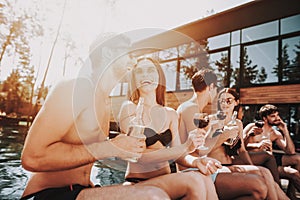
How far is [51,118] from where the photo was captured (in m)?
1.01

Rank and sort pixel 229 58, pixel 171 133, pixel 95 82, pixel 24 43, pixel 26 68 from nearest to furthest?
pixel 95 82
pixel 171 133
pixel 229 58
pixel 24 43
pixel 26 68

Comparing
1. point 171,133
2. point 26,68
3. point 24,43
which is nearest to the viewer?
point 171,133

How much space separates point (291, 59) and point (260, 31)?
4.62 ft

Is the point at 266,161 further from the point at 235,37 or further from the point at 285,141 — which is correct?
the point at 235,37

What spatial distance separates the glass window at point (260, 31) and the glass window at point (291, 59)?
1.76 ft

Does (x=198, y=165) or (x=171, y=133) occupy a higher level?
(x=171, y=133)

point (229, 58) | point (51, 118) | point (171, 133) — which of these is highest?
point (229, 58)

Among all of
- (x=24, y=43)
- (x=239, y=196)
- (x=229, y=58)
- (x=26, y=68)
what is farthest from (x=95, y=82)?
(x=26, y=68)

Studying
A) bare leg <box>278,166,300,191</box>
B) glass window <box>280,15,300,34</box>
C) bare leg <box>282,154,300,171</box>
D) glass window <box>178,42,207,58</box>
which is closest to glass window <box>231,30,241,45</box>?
glass window <box>178,42,207,58</box>

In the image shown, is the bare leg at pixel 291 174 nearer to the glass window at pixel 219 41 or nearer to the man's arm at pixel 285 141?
the man's arm at pixel 285 141

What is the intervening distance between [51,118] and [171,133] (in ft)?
3.16

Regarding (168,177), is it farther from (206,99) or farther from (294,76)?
(294,76)

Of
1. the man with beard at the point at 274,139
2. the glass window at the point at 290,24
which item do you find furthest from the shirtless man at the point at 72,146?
the glass window at the point at 290,24

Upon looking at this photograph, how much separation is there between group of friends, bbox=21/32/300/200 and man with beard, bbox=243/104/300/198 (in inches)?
37.0
